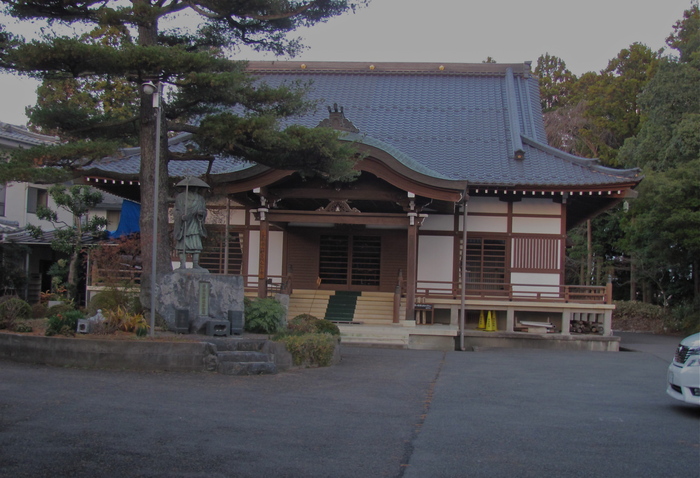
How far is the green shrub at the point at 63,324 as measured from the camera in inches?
442

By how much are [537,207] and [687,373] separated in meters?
13.2

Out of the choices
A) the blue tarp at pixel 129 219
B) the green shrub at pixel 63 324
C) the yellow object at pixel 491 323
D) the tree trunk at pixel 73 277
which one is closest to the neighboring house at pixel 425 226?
the yellow object at pixel 491 323

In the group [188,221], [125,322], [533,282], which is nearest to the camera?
[125,322]

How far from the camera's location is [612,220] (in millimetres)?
36188

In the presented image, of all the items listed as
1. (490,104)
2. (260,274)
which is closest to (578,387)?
(260,274)

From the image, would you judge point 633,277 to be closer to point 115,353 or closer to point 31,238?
point 31,238

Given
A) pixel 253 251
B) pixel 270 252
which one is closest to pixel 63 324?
pixel 253 251

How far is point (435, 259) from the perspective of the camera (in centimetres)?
2167

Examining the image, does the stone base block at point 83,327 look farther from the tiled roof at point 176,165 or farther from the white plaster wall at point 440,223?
the white plaster wall at point 440,223

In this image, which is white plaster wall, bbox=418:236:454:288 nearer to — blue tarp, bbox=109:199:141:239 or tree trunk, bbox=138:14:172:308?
blue tarp, bbox=109:199:141:239

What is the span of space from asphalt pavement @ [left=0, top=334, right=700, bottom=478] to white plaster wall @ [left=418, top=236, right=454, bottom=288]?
956cm

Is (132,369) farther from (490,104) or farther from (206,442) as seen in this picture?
(490,104)

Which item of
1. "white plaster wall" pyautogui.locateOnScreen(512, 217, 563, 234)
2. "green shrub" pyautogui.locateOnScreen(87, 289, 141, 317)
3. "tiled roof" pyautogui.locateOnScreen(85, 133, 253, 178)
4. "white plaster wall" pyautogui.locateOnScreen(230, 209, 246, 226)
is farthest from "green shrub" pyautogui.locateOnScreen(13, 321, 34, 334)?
"white plaster wall" pyautogui.locateOnScreen(512, 217, 563, 234)

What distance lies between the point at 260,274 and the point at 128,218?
703 centimetres
